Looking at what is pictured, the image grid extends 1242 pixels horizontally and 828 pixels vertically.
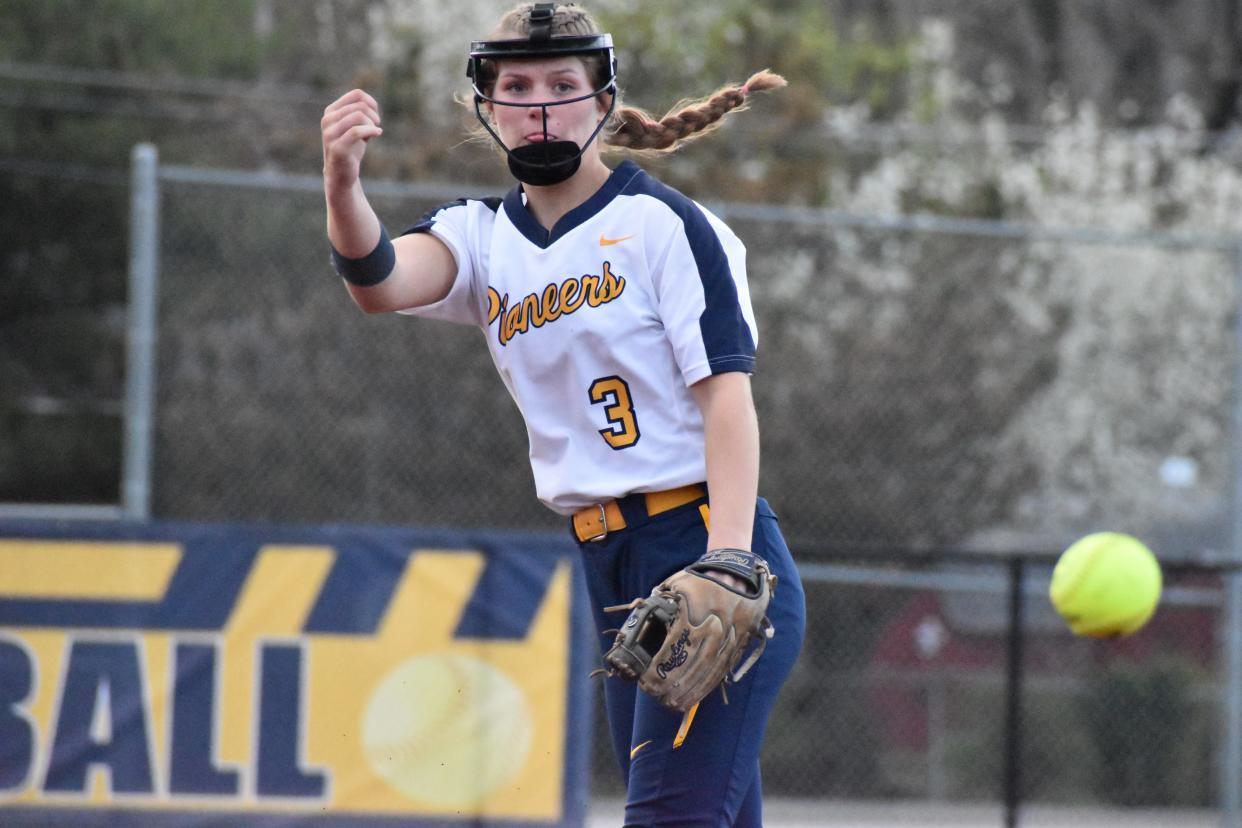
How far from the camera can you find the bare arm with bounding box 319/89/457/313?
3127 mm

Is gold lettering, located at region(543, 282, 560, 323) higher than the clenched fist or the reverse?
the reverse

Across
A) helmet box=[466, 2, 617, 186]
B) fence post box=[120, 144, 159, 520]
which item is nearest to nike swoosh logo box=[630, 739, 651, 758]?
helmet box=[466, 2, 617, 186]

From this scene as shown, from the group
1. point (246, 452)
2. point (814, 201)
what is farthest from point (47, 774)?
point (814, 201)

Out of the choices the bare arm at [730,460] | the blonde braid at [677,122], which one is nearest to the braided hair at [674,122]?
the blonde braid at [677,122]

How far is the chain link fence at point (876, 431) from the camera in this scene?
8195 millimetres

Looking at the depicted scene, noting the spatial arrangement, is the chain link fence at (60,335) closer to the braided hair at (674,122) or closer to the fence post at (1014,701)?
the fence post at (1014,701)

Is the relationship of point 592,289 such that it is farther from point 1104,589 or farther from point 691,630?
point 1104,589

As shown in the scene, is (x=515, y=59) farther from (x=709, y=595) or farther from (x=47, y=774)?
(x=47, y=774)

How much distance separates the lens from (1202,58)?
2097cm

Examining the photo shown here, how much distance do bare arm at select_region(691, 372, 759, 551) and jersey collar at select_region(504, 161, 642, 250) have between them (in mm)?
459

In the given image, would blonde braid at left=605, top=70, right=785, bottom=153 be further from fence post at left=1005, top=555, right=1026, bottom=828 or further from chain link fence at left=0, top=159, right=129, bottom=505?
chain link fence at left=0, top=159, right=129, bottom=505

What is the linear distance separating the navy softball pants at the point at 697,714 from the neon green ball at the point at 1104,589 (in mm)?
2345

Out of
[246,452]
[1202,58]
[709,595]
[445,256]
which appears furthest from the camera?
[1202,58]

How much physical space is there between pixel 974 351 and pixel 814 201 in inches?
178
